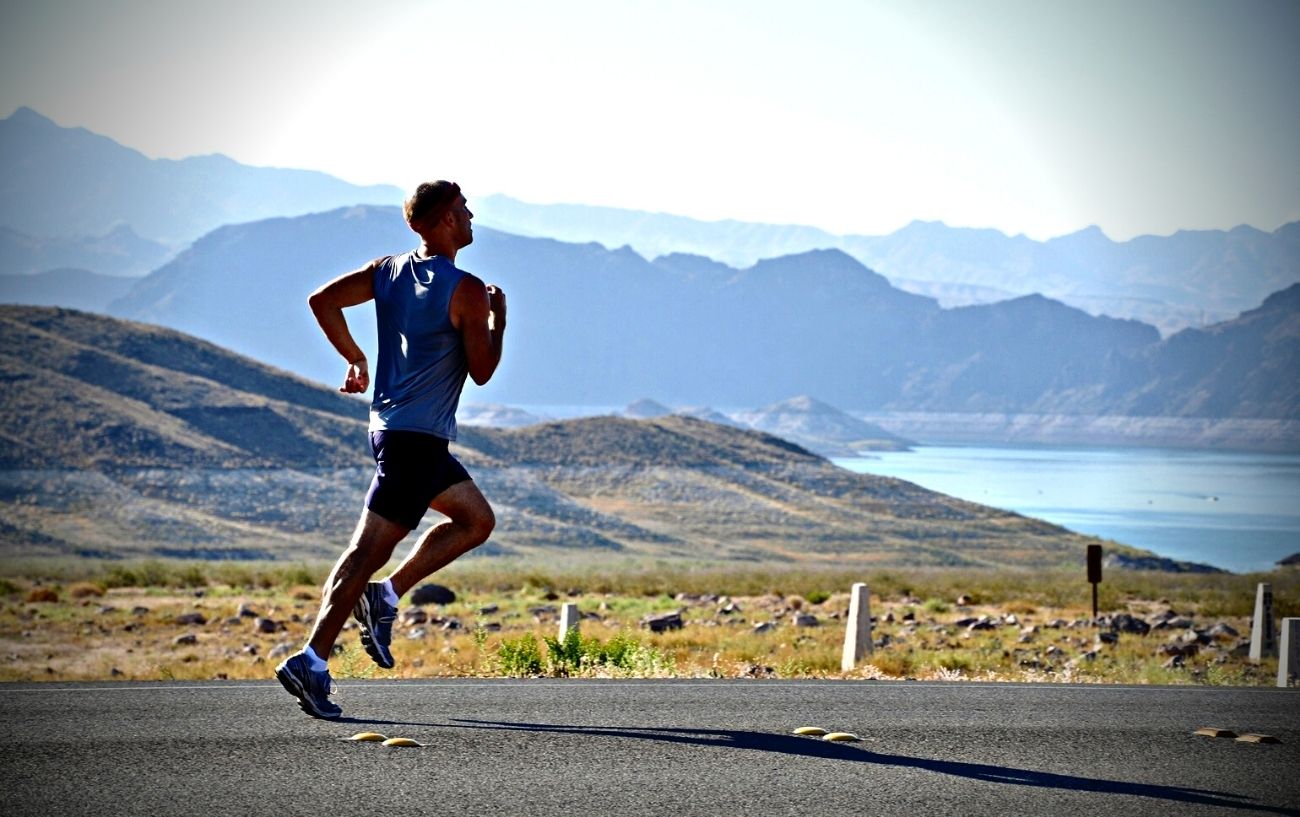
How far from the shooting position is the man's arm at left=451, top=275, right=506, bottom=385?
23.8 ft

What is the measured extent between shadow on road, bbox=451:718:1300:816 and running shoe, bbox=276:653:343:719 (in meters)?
0.59

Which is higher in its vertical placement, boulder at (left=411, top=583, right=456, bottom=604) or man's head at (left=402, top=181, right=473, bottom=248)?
man's head at (left=402, top=181, right=473, bottom=248)

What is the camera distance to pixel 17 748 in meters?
6.68

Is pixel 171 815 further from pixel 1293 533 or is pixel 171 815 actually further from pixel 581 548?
pixel 1293 533

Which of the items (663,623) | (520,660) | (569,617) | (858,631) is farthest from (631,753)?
(663,623)

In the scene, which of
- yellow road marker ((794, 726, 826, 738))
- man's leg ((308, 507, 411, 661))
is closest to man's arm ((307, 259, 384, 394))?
man's leg ((308, 507, 411, 661))

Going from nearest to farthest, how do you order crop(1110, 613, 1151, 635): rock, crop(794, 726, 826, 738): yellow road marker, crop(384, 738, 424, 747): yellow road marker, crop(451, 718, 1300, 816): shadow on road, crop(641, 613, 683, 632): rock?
crop(451, 718, 1300, 816): shadow on road → crop(384, 738, 424, 747): yellow road marker → crop(794, 726, 826, 738): yellow road marker → crop(641, 613, 683, 632): rock → crop(1110, 613, 1151, 635): rock

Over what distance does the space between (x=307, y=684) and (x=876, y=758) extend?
2457 mm

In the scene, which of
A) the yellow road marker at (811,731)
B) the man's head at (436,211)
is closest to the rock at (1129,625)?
the yellow road marker at (811,731)

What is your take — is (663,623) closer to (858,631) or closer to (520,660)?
(858,631)

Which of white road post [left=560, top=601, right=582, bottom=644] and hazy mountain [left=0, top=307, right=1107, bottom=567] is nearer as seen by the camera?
white road post [left=560, top=601, right=582, bottom=644]

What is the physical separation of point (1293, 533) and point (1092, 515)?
18425 mm

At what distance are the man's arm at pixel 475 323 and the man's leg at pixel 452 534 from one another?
0.56m

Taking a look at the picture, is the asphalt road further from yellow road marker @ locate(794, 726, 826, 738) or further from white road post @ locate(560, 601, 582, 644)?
white road post @ locate(560, 601, 582, 644)
